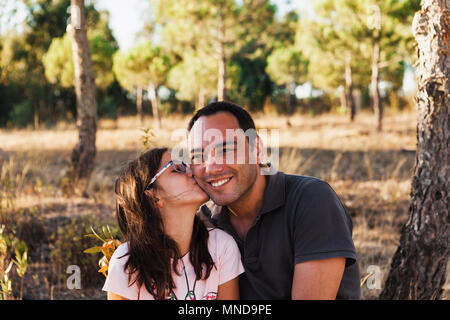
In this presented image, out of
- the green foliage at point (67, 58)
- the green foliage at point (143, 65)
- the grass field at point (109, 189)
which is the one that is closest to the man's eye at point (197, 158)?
the grass field at point (109, 189)

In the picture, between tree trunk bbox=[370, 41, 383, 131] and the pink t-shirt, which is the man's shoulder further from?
tree trunk bbox=[370, 41, 383, 131]

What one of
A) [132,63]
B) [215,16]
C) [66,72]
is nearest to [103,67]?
[66,72]

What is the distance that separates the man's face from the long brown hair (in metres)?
0.19

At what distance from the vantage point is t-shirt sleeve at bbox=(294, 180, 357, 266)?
5.99 ft

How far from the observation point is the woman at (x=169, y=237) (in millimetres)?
1961

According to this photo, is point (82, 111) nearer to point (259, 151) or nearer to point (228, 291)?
point (259, 151)

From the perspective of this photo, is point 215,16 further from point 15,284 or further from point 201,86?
point 15,284

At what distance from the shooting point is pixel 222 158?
215 centimetres

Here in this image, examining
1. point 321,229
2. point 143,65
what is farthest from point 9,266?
point 143,65

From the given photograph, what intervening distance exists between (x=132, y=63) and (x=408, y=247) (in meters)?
13.9

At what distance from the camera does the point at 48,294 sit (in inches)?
143

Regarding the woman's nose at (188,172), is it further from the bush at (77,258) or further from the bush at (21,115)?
the bush at (21,115)

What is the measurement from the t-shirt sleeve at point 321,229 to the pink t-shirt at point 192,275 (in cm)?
35

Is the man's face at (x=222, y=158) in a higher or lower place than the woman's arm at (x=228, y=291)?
A: higher
